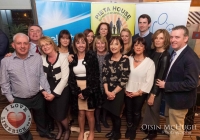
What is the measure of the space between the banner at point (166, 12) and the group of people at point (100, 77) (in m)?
1.12

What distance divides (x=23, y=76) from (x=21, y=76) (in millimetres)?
22

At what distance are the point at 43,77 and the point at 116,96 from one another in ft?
3.13

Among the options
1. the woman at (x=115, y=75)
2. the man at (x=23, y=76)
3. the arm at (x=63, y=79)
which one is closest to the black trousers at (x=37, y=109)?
the man at (x=23, y=76)

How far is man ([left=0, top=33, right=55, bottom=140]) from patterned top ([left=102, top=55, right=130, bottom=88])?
2.44ft

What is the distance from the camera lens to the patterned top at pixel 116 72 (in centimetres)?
194

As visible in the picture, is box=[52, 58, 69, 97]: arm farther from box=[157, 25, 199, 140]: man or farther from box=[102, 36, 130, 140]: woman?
box=[157, 25, 199, 140]: man

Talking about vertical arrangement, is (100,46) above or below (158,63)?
above

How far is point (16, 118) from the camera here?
6.89 feet

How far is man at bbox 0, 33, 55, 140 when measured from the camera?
1870 mm

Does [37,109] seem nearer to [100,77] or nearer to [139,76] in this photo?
[100,77]

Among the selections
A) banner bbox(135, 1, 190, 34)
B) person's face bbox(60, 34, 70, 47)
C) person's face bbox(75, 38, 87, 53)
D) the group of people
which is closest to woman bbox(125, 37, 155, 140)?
the group of people


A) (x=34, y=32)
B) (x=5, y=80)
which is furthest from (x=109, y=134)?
(x=34, y=32)

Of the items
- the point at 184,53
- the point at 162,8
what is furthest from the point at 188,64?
the point at 162,8

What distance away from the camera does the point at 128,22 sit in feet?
10.1
